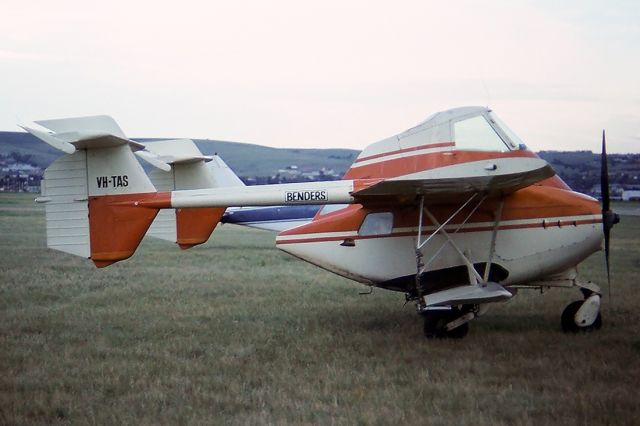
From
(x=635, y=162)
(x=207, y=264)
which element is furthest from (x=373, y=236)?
(x=635, y=162)

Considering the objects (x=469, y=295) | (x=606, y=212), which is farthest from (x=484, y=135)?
(x=469, y=295)

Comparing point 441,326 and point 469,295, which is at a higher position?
point 469,295

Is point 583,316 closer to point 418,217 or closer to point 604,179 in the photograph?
point 604,179

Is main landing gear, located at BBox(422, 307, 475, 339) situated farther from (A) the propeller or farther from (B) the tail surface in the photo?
(B) the tail surface

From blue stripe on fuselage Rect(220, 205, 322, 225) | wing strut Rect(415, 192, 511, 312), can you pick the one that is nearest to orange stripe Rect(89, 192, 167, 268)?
wing strut Rect(415, 192, 511, 312)

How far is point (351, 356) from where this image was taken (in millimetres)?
8281

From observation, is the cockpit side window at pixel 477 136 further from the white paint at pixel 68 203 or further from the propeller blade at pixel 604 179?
the white paint at pixel 68 203

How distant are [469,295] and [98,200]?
196 inches

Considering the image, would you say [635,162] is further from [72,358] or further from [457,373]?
[72,358]

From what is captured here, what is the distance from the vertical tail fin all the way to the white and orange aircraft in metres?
0.01

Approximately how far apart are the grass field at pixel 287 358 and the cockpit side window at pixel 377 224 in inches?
54.5

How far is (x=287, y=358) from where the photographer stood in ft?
26.8

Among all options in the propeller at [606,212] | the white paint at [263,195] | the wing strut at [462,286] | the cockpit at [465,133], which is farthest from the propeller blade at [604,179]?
the white paint at [263,195]

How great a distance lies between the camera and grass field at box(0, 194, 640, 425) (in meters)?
6.22
